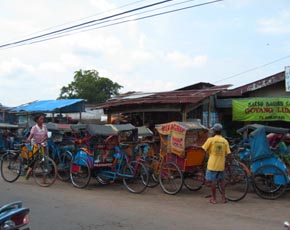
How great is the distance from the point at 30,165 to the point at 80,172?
1472mm

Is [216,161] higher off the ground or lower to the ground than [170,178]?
higher

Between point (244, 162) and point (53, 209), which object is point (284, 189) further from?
point (53, 209)

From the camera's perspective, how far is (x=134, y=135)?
11.2 m

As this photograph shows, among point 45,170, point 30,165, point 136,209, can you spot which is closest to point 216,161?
point 136,209

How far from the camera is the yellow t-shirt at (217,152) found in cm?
889

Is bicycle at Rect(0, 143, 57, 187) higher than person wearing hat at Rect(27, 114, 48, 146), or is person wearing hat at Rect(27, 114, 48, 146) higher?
person wearing hat at Rect(27, 114, 48, 146)

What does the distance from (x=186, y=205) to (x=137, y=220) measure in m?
1.79

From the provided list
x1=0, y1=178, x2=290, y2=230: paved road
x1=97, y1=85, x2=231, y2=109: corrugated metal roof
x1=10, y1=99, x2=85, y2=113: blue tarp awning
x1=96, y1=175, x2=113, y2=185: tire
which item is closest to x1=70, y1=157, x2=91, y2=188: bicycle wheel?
x1=0, y1=178, x2=290, y2=230: paved road

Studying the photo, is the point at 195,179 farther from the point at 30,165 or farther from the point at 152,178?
the point at 30,165

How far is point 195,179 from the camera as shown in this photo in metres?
10.1

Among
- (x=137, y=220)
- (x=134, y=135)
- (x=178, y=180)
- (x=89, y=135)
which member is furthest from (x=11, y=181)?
(x=137, y=220)

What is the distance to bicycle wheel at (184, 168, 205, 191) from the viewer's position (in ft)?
32.7

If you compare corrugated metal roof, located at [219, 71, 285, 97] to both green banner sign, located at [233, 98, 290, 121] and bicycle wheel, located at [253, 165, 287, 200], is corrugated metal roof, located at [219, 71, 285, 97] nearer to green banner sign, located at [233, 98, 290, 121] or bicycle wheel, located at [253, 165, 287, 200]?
green banner sign, located at [233, 98, 290, 121]

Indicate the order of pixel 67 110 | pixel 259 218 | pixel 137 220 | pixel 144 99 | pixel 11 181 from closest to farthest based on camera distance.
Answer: pixel 137 220 < pixel 259 218 < pixel 11 181 < pixel 144 99 < pixel 67 110
